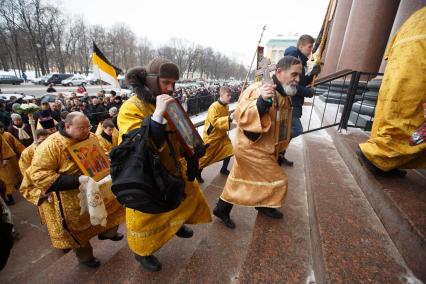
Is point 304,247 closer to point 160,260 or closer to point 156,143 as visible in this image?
point 160,260

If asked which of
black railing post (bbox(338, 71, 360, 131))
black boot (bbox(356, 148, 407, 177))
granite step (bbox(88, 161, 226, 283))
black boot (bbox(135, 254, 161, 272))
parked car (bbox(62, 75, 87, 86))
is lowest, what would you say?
parked car (bbox(62, 75, 87, 86))

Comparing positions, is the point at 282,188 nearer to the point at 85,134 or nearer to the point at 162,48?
the point at 85,134

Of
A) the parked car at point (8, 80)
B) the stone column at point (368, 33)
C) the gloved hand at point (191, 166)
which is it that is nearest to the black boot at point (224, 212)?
the gloved hand at point (191, 166)

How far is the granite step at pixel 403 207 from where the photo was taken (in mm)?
1736

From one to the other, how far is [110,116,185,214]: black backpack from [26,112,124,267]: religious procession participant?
0.98 m

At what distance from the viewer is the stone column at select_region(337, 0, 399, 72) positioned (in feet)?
19.7

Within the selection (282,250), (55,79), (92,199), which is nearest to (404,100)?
(282,250)

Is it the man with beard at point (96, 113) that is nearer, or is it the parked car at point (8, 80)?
the man with beard at point (96, 113)

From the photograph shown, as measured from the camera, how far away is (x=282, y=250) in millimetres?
2160

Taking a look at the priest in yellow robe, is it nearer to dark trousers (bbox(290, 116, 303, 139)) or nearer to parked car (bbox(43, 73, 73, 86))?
dark trousers (bbox(290, 116, 303, 139))

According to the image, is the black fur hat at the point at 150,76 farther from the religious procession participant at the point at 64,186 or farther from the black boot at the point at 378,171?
the black boot at the point at 378,171

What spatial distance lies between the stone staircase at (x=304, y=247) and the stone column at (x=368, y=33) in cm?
443

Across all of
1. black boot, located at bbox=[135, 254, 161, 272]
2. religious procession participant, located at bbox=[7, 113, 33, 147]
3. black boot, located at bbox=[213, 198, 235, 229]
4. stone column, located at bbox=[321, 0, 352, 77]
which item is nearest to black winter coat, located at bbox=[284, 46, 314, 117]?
black boot, located at bbox=[213, 198, 235, 229]

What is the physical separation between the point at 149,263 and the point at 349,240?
1870mm
